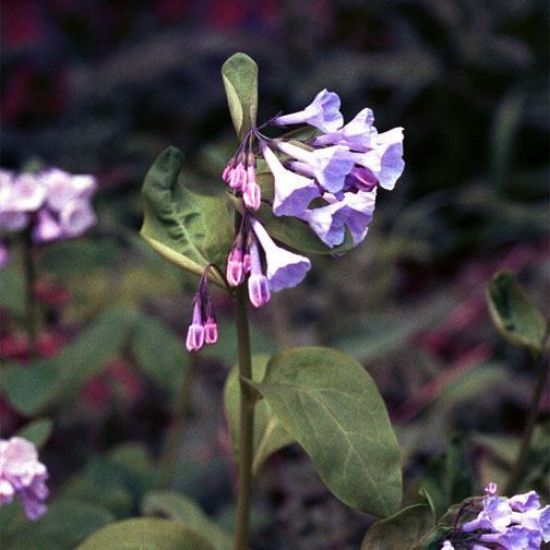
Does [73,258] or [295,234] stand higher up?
[295,234]

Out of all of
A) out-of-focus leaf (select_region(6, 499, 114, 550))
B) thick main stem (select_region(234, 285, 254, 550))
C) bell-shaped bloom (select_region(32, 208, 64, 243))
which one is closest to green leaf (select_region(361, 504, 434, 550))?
thick main stem (select_region(234, 285, 254, 550))

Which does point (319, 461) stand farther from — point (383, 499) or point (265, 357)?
point (265, 357)

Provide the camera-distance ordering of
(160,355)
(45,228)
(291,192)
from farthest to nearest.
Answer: (160,355) → (45,228) → (291,192)

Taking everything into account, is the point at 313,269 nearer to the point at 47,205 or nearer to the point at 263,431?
the point at 47,205

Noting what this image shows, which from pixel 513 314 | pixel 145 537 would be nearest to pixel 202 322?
pixel 145 537

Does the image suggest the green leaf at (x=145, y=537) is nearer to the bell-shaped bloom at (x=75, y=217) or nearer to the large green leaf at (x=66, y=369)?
the large green leaf at (x=66, y=369)

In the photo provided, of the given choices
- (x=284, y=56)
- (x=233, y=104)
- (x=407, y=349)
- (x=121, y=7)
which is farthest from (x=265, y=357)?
(x=121, y=7)
